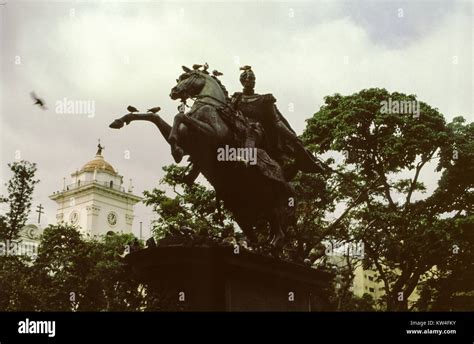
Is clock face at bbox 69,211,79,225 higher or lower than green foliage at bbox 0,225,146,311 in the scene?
higher

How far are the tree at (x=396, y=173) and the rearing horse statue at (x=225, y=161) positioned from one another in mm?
14238

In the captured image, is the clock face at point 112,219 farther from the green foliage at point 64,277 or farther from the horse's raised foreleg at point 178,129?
the horse's raised foreleg at point 178,129

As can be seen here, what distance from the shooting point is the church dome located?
54688mm

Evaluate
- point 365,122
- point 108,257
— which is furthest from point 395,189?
point 108,257

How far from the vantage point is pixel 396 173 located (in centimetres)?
2673

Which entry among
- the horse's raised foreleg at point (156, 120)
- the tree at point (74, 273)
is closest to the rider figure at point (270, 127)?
the horse's raised foreleg at point (156, 120)

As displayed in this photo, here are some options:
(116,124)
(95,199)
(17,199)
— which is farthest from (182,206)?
(95,199)

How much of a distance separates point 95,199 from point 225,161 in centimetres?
4489

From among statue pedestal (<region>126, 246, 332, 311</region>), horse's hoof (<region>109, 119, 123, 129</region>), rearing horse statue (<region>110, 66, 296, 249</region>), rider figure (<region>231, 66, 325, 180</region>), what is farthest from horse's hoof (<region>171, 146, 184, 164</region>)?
rider figure (<region>231, 66, 325, 180</region>)

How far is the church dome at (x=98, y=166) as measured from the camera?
54688 millimetres

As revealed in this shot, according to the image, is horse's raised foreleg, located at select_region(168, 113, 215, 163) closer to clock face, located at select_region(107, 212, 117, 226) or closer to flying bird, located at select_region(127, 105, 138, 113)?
flying bird, located at select_region(127, 105, 138, 113)

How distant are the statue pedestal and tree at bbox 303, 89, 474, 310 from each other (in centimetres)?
1562
